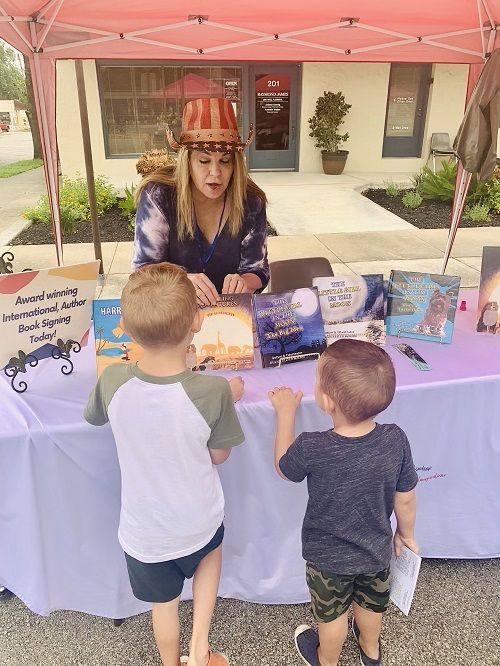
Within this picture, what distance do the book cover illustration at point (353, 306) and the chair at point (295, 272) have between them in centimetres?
108

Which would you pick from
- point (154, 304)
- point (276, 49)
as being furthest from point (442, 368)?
point (276, 49)

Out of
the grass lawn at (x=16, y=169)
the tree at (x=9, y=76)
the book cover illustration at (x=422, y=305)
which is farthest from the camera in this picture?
the tree at (x=9, y=76)

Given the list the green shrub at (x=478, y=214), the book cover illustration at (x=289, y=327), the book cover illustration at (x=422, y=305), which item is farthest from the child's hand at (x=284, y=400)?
the green shrub at (x=478, y=214)

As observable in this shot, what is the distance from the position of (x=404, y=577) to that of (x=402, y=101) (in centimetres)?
1339

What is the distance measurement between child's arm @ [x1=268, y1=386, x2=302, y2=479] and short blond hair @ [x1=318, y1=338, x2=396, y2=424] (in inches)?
13.3

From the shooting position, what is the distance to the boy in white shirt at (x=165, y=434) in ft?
4.57

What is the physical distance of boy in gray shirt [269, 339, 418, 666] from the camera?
4.69 ft

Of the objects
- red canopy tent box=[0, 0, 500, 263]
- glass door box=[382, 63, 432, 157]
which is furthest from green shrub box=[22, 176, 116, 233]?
glass door box=[382, 63, 432, 157]

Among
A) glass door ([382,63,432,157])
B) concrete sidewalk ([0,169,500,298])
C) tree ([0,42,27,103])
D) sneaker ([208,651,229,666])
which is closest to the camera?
sneaker ([208,651,229,666])

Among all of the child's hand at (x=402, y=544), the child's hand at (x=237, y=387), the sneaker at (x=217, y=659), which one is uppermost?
the child's hand at (x=237, y=387)

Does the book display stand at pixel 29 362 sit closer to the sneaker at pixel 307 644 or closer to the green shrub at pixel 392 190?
the sneaker at pixel 307 644

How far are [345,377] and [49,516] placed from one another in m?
1.15

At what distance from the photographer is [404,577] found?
5.35ft

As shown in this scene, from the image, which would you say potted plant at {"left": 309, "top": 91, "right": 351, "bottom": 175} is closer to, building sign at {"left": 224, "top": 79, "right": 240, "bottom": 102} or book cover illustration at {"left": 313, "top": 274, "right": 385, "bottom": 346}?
building sign at {"left": 224, "top": 79, "right": 240, "bottom": 102}
